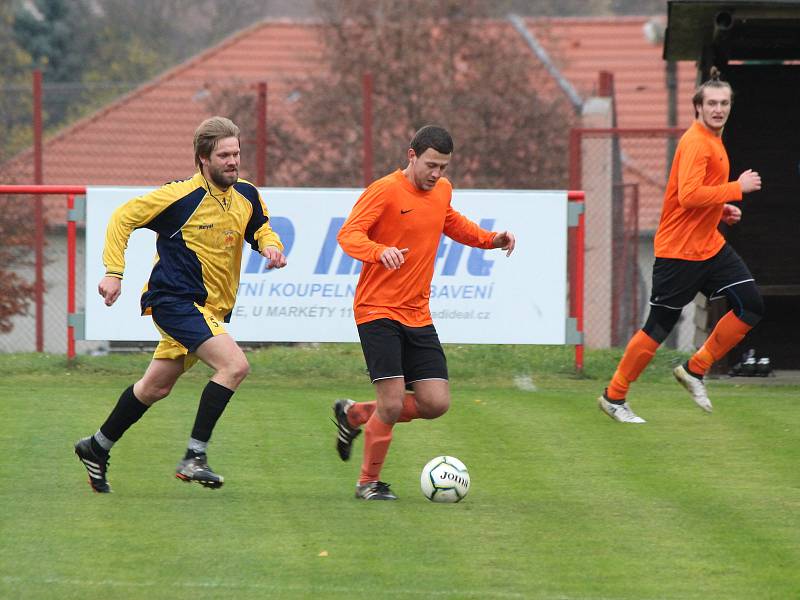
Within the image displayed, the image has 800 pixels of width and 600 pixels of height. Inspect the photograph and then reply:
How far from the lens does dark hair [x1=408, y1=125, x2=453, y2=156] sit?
7039 millimetres

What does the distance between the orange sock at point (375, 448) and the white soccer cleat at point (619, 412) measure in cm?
297

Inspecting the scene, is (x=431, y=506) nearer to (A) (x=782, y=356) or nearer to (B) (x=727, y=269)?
(B) (x=727, y=269)

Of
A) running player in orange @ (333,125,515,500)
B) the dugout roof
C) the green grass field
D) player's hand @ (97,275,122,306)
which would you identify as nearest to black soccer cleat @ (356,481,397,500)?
running player in orange @ (333,125,515,500)

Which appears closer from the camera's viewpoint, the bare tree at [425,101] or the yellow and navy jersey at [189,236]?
the yellow and navy jersey at [189,236]

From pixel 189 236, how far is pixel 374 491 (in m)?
1.51

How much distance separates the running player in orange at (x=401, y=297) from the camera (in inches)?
282

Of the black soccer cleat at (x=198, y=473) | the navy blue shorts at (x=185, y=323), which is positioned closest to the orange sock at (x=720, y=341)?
the navy blue shorts at (x=185, y=323)

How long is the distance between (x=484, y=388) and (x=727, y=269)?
2576 millimetres

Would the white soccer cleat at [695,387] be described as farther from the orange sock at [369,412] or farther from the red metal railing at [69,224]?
the red metal railing at [69,224]

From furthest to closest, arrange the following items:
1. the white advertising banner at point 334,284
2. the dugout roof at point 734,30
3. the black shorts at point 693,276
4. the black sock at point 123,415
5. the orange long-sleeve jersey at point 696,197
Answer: the white advertising banner at point 334,284 < the dugout roof at point 734,30 < the black shorts at point 693,276 < the orange long-sleeve jersey at point 696,197 < the black sock at point 123,415

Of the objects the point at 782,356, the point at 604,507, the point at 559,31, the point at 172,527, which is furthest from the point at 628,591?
the point at 559,31

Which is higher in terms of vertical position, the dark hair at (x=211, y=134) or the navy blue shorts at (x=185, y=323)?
the dark hair at (x=211, y=134)

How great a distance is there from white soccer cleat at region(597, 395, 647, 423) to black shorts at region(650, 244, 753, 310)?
0.72m

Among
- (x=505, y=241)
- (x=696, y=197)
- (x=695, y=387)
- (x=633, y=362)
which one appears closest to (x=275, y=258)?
(x=505, y=241)
